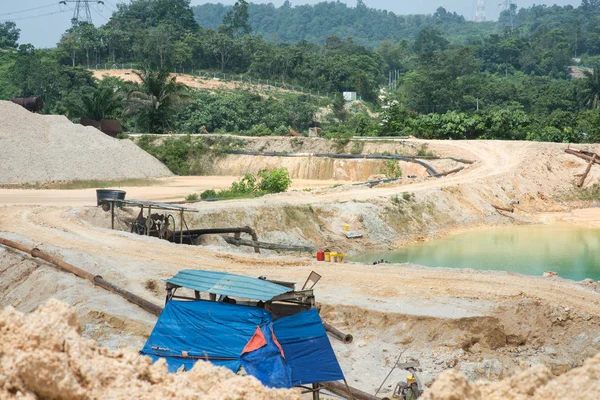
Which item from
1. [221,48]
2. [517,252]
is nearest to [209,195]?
[517,252]

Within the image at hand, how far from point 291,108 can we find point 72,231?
52600mm

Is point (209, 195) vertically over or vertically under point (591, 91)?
under

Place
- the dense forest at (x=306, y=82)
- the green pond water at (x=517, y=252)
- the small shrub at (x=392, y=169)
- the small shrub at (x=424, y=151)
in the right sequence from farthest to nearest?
the dense forest at (x=306, y=82) → the small shrub at (x=424, y=151) → the small shrub at (x=392, y=169) → the green pond water at (x=517, y=252)

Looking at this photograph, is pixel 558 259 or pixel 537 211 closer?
pixel 558 259

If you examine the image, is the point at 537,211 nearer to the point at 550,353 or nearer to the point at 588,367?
the point at 550,353

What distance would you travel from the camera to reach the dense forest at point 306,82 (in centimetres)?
5828

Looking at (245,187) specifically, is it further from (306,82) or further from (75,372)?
(306,82)

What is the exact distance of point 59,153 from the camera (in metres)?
44.7

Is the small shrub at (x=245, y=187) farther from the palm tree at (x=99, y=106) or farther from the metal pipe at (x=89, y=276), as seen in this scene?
the palm tree at (x=99, y=106)

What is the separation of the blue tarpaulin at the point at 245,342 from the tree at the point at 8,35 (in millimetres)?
111763

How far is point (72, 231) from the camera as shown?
79.0 ft

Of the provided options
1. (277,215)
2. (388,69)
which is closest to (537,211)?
(277,215)

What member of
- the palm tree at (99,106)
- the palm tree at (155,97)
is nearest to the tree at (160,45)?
the palm tree at (155,97)

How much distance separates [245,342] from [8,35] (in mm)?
125046
